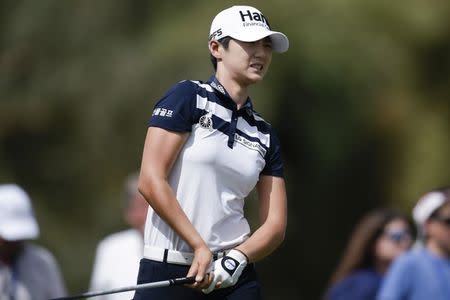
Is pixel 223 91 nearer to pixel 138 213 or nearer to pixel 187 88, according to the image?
pixel 187 88

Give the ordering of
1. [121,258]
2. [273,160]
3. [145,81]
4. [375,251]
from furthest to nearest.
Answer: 1. [145,81]
2. [375,251]
3. [121,258]
4. [273,160]

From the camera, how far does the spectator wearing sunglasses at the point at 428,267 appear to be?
7.54 meters

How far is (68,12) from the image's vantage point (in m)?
13.0

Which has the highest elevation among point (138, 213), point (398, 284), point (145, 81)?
point (145, 81)

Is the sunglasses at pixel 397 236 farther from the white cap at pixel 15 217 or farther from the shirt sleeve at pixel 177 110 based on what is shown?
the shirt sleeve at pixel 177 110

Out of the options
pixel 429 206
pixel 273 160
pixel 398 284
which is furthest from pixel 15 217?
pixel 429 206

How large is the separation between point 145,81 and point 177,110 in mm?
7282

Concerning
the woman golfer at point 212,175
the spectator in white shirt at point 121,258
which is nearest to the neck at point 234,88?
the woman golfer at point 212,175

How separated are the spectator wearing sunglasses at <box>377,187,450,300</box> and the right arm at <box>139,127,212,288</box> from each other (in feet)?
8.88

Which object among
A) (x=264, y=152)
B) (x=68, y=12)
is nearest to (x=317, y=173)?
(x=68, y=12)

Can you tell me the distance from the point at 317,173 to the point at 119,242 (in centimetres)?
574

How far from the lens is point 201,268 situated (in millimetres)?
5055

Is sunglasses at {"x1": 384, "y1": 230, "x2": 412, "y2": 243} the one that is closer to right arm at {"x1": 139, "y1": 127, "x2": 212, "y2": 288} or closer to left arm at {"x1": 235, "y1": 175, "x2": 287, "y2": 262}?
left arm at {"x1": 235, "y1": 175, "x2": 287, "y2": 262}

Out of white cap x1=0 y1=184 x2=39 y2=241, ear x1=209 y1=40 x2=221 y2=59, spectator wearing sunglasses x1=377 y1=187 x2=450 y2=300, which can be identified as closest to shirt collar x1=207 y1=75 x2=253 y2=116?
ear x1=209 y1=40 x2=221 y2=59
